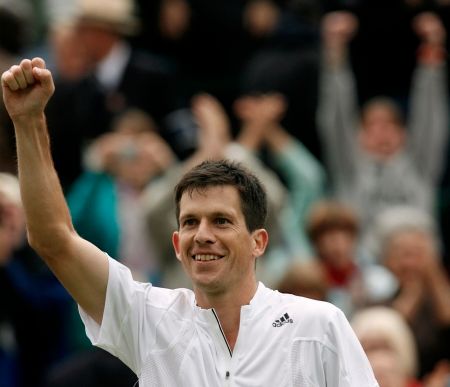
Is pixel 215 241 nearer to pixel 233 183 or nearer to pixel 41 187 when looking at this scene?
pixel 233 183

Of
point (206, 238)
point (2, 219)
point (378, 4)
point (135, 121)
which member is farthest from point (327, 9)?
point (206, 238)

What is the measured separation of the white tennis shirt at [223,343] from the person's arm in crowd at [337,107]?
5.70 metres

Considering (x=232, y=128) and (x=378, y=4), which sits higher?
(x=378, y=4)

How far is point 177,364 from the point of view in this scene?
5105 millimetres

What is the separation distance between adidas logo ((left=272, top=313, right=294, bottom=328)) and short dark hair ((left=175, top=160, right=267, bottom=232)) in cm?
35

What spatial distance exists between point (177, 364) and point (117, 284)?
1.19 ft

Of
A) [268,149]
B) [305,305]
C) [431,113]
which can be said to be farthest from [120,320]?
[431,113]

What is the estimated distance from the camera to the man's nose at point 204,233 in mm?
5117

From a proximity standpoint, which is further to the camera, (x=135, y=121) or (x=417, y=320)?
(x=135, y=121)

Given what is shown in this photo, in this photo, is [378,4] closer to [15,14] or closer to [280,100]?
[280,100]

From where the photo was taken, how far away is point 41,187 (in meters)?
5.02

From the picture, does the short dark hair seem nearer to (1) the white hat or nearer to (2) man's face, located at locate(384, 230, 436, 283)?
(2) man's face, located at locate(384, 230, 436, 283)

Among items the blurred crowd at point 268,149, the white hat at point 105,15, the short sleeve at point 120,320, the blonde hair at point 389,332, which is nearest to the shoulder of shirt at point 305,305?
the short sleeve at point 120,320

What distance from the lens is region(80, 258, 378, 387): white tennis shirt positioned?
5074 millimetres
